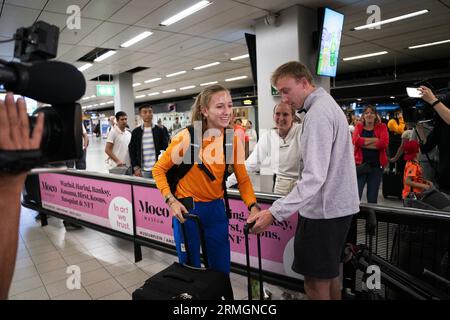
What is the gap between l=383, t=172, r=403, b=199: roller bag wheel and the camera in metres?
5.98

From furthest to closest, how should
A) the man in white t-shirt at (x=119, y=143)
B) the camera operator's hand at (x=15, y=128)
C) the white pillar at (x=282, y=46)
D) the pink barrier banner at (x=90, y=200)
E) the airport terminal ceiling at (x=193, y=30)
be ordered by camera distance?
the white pillar at (x=282, y=46)
the airport terminal ceiling at (x=193, y=30)
the man in white t-shirt at (x=119, y=143)
the pink barrier banner at (x=90, y=200)
the camera operator's hand at (x=15, y=128)

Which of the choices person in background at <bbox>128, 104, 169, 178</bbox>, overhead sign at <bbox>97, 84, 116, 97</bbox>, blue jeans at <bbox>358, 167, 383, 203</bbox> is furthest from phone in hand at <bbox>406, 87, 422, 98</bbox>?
overhead sign at <bbox>97, 84, 116, 97</bbox>

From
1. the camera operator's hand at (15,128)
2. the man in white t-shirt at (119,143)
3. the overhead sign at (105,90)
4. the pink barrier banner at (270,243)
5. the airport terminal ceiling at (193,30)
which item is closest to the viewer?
the camera operator's hand at (15,128)

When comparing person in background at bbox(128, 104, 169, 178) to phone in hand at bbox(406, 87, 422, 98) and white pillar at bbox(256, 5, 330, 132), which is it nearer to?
white pillar at bbox(256, 5, 330, 132)

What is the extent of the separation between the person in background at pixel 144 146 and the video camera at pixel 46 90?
3536 mm

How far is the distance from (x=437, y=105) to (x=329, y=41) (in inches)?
145

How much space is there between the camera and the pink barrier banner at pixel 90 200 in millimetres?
3432

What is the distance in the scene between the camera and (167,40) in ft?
24.1

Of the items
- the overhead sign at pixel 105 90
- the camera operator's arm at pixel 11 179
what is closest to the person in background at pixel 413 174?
the camera operator's arm at pixel 11 179

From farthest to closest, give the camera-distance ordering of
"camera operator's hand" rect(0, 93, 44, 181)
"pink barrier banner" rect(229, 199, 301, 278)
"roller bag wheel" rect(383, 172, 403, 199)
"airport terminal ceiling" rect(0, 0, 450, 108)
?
"roller bag wheel" rect(383, 172, 403, 199) < "airport terminal ceiling" rect(0, 0, 450, 108) < "pink barrier banner" rect(229, 199, 301, 278) < "camera operator's hand" rect(0, 93, 44, 181)

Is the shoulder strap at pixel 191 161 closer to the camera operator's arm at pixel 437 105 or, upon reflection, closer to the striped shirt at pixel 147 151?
the camera operator's arm at pixel 437 105

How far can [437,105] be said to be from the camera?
205cm

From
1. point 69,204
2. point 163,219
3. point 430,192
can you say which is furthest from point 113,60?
point 430,192

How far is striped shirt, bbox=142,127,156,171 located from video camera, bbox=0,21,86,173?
140 inches
